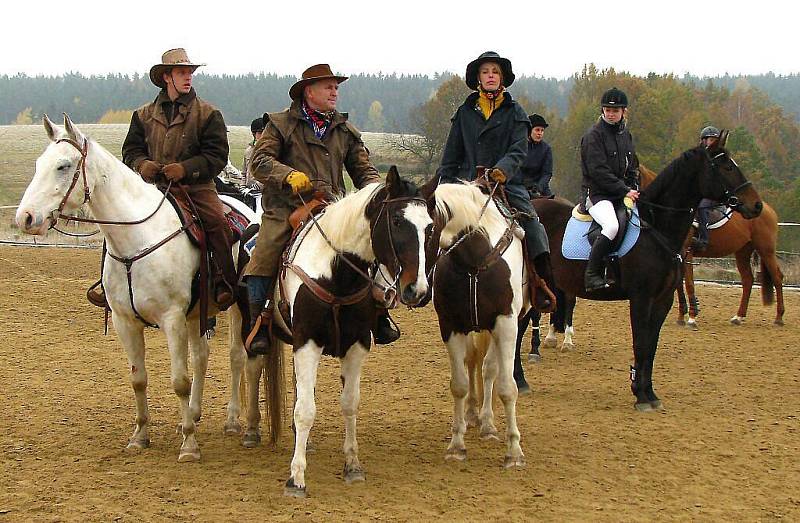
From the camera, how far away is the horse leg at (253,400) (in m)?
6.90

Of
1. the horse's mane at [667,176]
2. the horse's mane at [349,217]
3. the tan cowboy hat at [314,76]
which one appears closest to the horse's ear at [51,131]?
the tan cowboy hat at [314,76]

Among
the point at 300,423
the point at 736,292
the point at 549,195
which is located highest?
the point at 549,195

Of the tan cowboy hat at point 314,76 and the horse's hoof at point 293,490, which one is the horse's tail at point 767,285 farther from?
the horse's hoof at point 293,490

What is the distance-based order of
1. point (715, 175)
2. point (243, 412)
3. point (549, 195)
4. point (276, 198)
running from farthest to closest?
point (549, 195) < point (715, 175) < point (243, 412) < point (276, 198)

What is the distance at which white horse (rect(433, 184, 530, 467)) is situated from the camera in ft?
20.4

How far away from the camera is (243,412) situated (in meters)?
7.76

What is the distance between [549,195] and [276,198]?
568cm

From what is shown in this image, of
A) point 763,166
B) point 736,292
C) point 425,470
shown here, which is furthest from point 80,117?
point 425,470

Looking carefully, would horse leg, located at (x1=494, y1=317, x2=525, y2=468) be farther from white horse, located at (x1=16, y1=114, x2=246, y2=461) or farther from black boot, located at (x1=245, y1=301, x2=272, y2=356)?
white horse, located at (x1=16, y1=114, x2=246, y2=461)

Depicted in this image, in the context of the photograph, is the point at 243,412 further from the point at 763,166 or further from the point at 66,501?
the point at 763,166

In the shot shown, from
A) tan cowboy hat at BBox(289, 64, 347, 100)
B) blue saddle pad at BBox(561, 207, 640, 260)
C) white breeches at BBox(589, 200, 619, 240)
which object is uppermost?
tan cowboy hat at BBox(289, 64, 347, 100)

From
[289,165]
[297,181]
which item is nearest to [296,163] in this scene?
[289,165]

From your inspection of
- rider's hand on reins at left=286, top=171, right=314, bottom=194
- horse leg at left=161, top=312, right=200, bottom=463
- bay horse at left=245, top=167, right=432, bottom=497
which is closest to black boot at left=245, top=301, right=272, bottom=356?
bay horse at left=245, top=167, right=432, bottom=497

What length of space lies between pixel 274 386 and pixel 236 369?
706 millimetres
